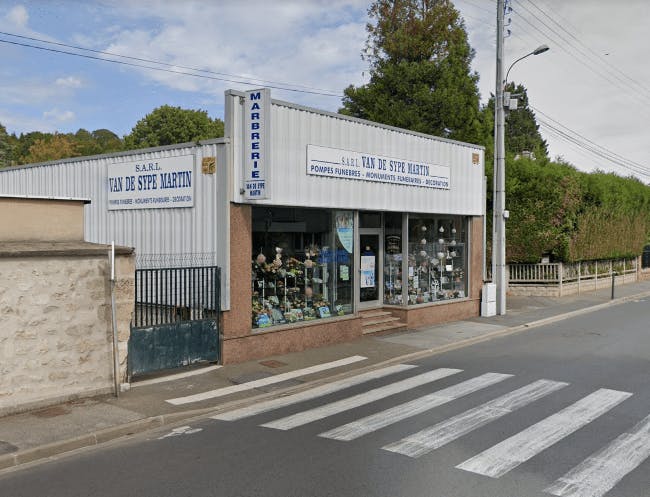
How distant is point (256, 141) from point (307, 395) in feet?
16.0

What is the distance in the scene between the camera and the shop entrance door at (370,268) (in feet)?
53.6

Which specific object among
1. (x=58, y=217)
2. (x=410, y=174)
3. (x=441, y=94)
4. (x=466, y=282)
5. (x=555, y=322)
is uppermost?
(x=441, y=94)

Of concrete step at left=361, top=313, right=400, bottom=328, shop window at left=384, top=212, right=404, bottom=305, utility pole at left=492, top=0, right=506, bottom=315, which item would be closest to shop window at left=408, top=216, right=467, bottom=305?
shop window at left=384, top=212, right=404, bottom=305

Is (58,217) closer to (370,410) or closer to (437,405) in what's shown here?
(370,410)

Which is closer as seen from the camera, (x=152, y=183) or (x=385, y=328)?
(x=152, y=183)

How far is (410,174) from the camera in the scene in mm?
16641

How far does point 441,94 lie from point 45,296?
85.2ft

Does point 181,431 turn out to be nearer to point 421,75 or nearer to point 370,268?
point 370,268

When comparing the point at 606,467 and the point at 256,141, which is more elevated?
the point at 256,141

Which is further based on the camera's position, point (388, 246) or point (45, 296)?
point (388, 246)

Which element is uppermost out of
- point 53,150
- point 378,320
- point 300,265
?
point 53,150

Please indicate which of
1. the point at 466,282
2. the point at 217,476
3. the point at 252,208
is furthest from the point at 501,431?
the point at 466,282

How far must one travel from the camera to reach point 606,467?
6453 mm

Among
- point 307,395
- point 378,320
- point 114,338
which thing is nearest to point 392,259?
point 378,320
